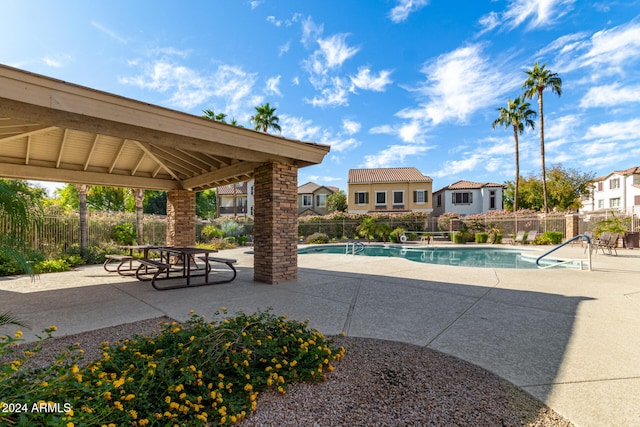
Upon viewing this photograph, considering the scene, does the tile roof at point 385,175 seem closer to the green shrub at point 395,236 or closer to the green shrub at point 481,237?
the green shrub at point 395,236

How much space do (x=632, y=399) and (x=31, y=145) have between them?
1086 centimetres

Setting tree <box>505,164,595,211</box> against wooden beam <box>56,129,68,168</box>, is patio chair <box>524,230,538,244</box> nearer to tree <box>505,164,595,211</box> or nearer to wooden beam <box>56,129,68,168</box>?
tree <box>505,164,595,211</box>

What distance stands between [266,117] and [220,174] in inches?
726

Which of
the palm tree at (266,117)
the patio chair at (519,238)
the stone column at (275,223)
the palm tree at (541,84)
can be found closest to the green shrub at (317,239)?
the palm tree at (266,117)

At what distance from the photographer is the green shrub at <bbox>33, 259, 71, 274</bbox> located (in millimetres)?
8844

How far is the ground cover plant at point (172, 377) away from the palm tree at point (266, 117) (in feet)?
79.6

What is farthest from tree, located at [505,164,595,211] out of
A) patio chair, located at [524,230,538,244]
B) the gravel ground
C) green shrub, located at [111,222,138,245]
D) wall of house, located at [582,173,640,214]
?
the gravel ground

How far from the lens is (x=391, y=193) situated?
31.7 m

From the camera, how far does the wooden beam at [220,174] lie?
298 inches

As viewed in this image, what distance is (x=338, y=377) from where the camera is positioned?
2.58 metres

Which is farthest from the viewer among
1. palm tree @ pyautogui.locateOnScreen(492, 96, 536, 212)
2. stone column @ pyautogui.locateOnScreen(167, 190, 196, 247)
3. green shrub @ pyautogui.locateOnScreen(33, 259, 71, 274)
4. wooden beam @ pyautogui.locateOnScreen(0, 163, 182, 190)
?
palm tree @ pyautogui.locateOnScreen(492, 96, 536, 212)

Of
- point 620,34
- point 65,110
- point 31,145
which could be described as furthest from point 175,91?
point 620,34

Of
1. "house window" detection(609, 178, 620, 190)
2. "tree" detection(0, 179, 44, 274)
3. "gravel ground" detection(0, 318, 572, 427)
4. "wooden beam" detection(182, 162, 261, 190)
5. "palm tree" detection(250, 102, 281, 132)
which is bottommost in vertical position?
"gravel ground" detection(0, 318, 572, 427)

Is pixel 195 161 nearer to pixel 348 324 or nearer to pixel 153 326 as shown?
pixel 153 326
